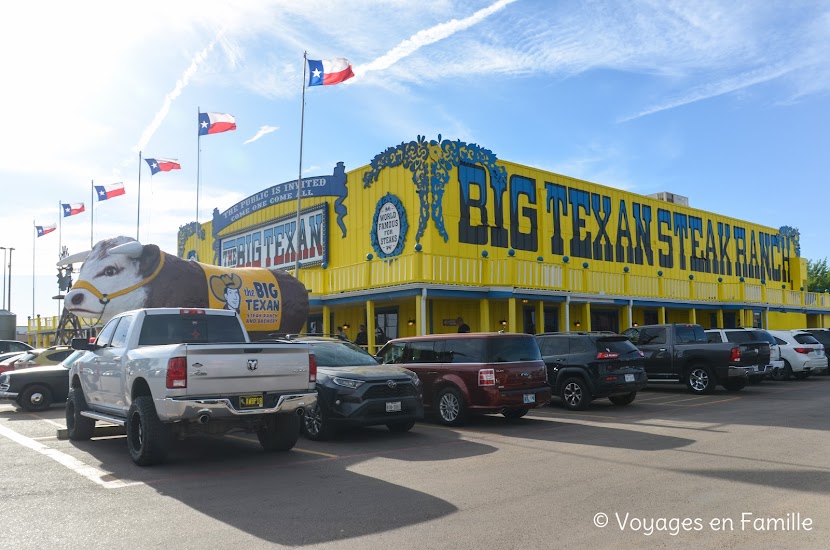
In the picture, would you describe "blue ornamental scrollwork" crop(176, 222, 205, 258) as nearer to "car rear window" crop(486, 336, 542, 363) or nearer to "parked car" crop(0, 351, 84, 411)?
"parked car" crop(0, 351, 84, 411)

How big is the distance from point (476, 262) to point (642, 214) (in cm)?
1373

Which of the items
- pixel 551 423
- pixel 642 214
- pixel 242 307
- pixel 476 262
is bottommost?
pixel 551 423

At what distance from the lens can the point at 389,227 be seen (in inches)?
980

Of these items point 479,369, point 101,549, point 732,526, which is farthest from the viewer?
point 479,369

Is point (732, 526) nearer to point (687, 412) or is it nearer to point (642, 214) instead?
point (687, 412)

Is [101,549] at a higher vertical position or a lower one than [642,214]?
lower

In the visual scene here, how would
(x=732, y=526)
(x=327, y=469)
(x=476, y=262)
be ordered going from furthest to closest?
1. (x=476, y=262)
2. (x=327, y=469)
3. (x=732, y=526)

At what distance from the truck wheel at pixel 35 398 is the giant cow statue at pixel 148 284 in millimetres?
1959

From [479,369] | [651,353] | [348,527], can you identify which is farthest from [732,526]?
[651,353]

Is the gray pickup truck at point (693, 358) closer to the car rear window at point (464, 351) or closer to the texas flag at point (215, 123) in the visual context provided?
the car rear window at point (464, 351)

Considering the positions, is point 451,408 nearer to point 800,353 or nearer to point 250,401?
point 250,401

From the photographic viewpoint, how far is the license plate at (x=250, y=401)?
8.72m

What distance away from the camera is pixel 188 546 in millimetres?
5535

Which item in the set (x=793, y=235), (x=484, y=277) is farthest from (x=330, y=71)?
(x=793, y=235)
